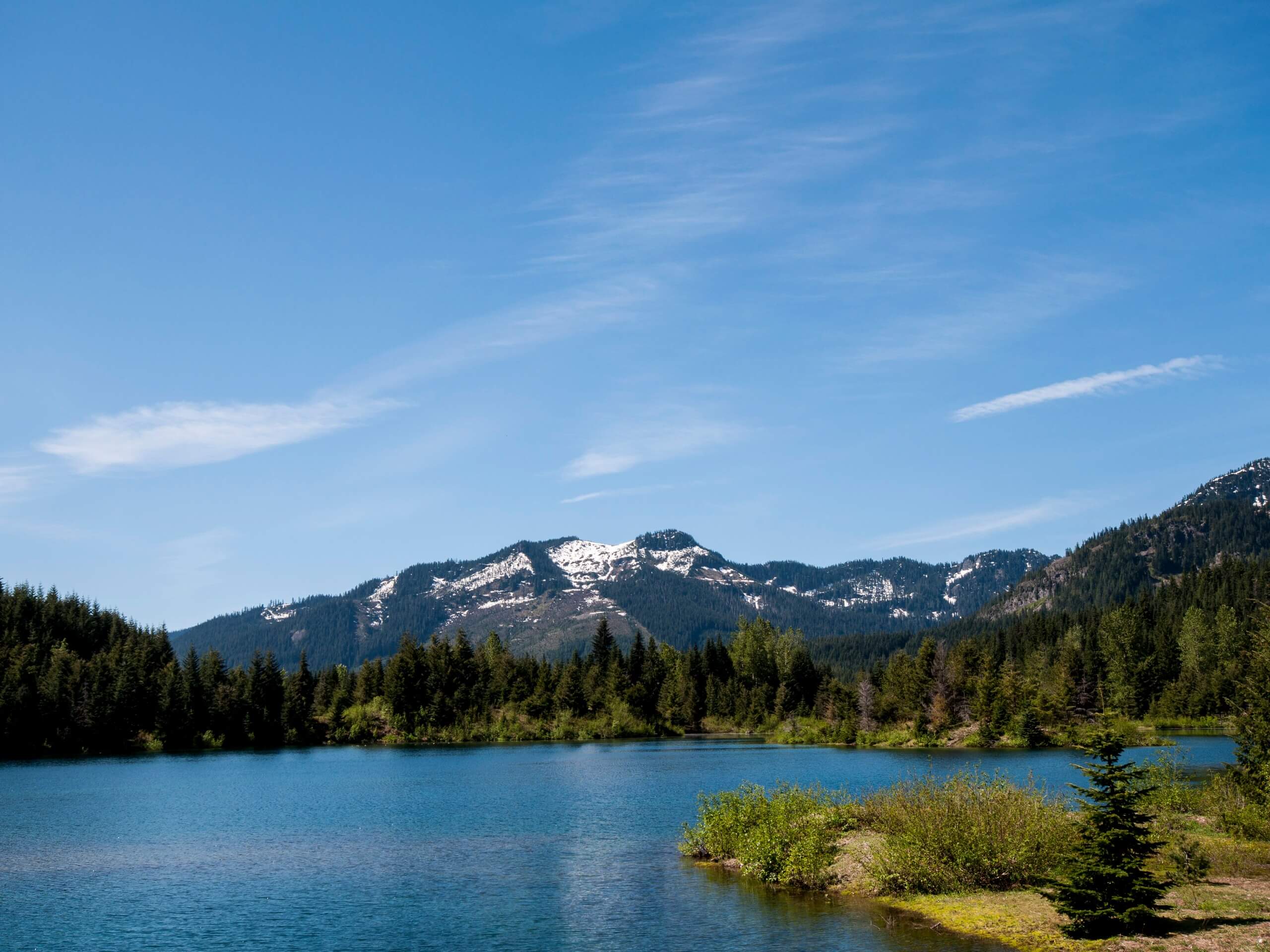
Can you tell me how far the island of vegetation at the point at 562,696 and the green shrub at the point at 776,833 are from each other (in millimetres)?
92195

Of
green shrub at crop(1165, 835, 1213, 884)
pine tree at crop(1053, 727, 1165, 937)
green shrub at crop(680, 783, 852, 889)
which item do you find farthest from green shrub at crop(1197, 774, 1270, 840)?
pine tree at crop(1053, 727, 1165, 937)

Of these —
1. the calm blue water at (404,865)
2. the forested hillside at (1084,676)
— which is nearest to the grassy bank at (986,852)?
the calm blue water at (404,865)

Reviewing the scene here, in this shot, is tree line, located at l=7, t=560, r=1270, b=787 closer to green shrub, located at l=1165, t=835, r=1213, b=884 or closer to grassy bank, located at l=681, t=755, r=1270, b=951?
grassy bank, located at l=681, t=755, r=1270, b=951

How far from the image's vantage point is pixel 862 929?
113ft

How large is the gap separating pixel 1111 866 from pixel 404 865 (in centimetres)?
3494

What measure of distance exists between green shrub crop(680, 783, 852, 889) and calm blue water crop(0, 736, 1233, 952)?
1.40 m

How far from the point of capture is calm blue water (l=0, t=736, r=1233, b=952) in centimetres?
3594

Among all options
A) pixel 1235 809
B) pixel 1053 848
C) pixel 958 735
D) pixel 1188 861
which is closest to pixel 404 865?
pixel 1053 848

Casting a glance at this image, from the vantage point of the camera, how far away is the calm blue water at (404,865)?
118 feet

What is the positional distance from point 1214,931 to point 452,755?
403 ft

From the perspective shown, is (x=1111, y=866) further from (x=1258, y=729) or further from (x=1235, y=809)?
Result: (x=1258, y=729)

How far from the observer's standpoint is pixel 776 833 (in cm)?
4381

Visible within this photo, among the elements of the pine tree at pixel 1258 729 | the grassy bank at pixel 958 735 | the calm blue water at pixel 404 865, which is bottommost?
the grassy bank at pixel 958 735

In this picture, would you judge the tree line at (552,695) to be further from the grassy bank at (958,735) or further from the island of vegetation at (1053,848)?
the island of vegetation at (1053,848)
